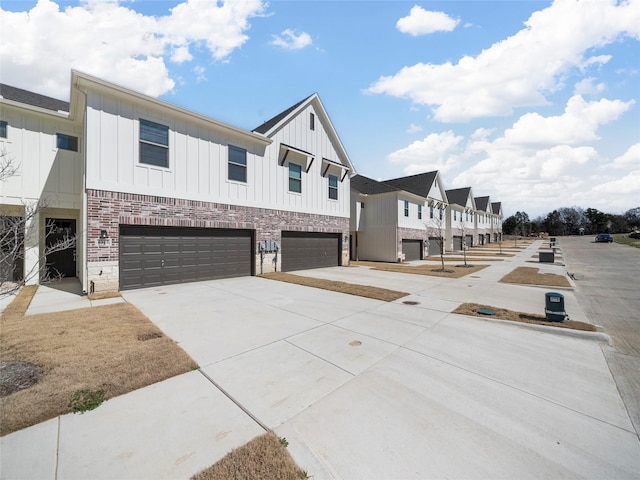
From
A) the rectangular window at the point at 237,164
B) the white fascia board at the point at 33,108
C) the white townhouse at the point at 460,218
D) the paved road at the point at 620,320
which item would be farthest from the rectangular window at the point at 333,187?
the white townhouse at the point at 460,218

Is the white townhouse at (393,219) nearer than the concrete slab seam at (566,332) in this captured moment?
No

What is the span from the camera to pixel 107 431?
8.84ft

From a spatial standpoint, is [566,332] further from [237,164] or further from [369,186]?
[369,186]

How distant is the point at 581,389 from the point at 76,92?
1486 centimetres

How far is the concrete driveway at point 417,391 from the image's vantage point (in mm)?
2469

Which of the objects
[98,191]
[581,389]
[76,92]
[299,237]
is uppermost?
[76,92]

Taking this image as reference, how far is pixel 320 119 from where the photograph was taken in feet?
55.9

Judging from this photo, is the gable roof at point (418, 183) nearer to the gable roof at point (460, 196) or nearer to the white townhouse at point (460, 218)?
the white townhouse at point (460, 218)

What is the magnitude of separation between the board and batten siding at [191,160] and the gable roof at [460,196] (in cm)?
2867

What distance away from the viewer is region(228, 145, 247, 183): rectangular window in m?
12.4

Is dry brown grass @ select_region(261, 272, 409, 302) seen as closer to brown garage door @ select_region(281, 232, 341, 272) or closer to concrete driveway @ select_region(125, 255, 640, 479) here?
concrete driveway @ select_region(125, 255, 640, 479)

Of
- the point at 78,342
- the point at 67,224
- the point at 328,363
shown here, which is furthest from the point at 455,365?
the point at 67,224

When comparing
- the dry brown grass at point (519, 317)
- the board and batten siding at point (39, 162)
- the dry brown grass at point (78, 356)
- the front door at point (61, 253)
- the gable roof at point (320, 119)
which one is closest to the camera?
the dry brown grass at point (78, 356)

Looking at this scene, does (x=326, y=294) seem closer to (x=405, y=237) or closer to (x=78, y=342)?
(x=78, y=342)
